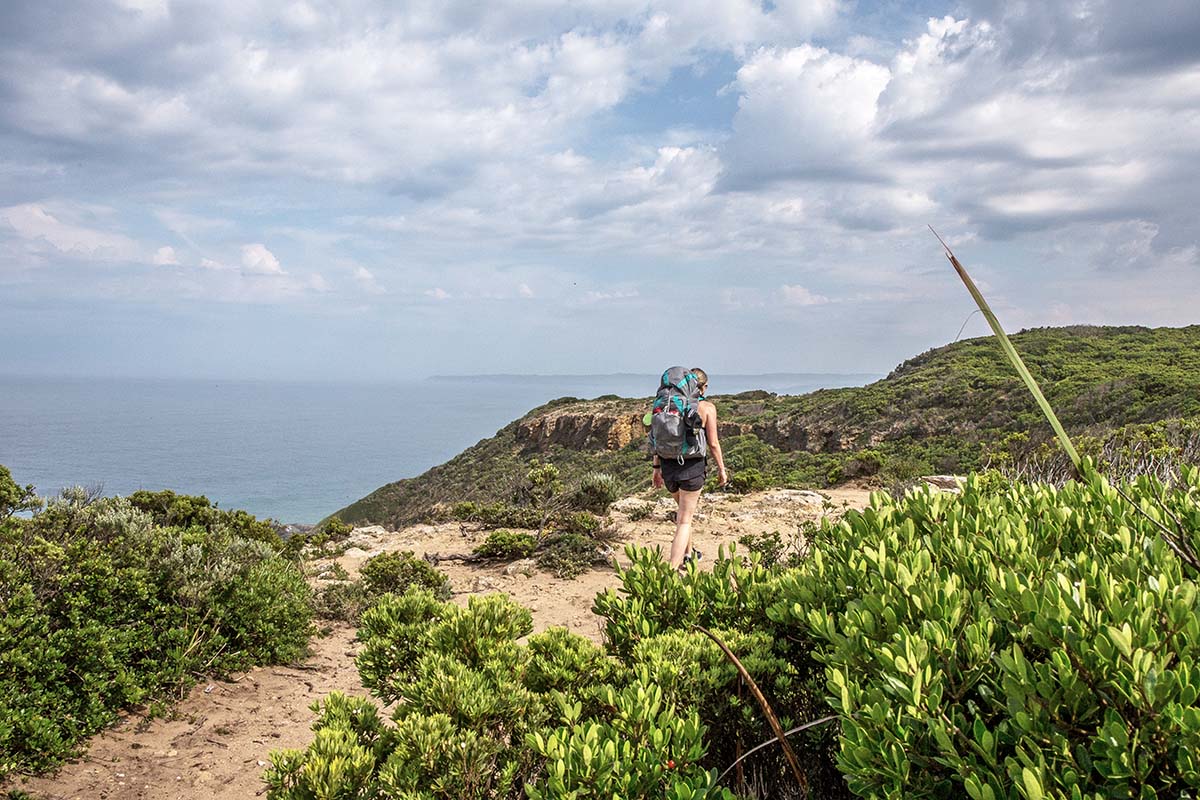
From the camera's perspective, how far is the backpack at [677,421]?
273 inches

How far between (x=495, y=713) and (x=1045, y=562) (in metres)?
1.97

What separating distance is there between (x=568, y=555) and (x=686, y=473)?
254 cm

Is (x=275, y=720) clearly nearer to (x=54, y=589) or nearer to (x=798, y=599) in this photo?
(x=54, y=589)

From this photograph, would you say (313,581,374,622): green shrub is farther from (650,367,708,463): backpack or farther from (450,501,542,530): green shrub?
(450,501,542,530): green shrub

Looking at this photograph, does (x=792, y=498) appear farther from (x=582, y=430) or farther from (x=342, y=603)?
(x=582, y=430)

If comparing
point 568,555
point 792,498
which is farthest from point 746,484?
point 568,555

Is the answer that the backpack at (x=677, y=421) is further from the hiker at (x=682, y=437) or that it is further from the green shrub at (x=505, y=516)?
→ the green shrub at (x=505, y=516)

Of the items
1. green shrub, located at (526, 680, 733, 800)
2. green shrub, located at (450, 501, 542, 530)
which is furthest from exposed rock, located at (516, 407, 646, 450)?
green shrub, located at (526, 680, 733, 800)

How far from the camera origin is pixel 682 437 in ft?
22.9

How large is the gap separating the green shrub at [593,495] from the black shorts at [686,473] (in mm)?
4472

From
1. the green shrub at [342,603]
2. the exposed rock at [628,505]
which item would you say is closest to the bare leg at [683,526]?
the green shrub at [342,603]

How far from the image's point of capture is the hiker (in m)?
6.95

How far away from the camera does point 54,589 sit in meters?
4.45

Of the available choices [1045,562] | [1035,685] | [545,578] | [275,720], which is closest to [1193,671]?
[1035,685]
